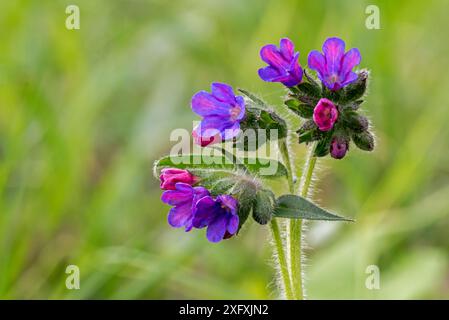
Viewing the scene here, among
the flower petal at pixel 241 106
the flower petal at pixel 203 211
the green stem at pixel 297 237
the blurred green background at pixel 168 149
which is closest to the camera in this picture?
the flower petal at pixel 203 211

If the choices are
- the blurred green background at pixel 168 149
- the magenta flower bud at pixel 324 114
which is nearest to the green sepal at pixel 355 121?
the magenta flower bud at pixel 324 114

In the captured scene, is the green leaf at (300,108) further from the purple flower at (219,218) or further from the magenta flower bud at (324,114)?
the purple flower at (219,218)

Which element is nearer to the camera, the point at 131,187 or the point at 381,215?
the point at 381,215

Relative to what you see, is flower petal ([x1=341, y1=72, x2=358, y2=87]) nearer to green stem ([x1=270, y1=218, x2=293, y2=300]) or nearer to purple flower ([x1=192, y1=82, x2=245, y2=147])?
purple flower ([x1=192, y1=82, x2=245, y2=147])

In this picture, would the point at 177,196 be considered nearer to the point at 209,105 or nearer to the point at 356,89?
the point at 209,105

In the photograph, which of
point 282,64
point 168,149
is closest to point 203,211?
point 282,64
